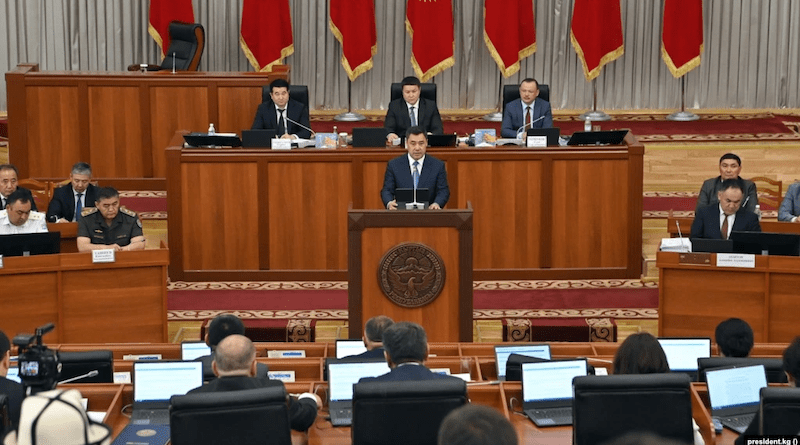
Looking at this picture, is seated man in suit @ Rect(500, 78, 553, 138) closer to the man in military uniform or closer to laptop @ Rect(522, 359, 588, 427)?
the man in military uniform

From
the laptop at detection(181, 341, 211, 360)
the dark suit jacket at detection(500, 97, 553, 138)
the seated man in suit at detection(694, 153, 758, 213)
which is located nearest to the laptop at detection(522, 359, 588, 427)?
the laptop at detection(181, 341, 211, 360)

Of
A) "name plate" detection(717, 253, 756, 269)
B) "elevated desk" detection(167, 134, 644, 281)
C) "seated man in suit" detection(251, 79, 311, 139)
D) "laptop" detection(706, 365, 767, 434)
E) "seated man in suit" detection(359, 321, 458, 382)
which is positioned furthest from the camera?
"seated man in suit" detection(251, 79, 311, 139)

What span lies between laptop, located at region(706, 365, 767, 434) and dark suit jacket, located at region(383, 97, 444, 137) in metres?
5.26

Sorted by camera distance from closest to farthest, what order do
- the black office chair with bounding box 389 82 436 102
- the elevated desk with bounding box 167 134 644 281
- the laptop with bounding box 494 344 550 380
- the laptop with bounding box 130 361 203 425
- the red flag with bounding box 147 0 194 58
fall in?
the laptop with bounding box 130 361 203 425 → the laptop with bounding box 494 344 550 380 → the elevated desk with bounding box 167 134 644 281 → the black office chair with bounding box 389 82 436 102 → the red flag with bounding box 147 0 194 58

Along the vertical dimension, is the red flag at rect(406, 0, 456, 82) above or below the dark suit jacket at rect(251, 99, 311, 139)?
above

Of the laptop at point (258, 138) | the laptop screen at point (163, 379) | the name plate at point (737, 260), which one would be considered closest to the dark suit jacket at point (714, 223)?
the name plate at point (737, 260)

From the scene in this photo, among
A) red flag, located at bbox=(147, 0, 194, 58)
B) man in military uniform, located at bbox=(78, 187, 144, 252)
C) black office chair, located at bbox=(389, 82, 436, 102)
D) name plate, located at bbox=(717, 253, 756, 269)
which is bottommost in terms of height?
name plate, located at bbox=(717, 253, 756, 269)

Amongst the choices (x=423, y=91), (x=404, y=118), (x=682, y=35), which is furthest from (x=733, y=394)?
(x=682, y=35)

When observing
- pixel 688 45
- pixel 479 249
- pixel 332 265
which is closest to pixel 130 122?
pixel 332 265

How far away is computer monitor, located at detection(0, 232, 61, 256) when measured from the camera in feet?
24.6

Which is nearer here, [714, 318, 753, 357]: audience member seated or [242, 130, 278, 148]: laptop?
[714, 318, 753, 357]: audience member seated

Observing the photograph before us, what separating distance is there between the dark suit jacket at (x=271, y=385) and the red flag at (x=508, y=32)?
9404mm

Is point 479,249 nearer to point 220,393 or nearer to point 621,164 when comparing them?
point 621,164

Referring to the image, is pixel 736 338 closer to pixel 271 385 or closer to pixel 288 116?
pixel 271 385
